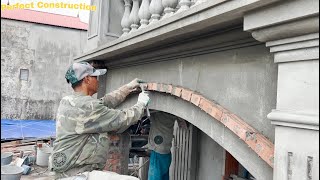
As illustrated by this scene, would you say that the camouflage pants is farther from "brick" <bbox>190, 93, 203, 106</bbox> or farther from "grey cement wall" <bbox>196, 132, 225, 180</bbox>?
"grey cement wall" <bbox>196, 132, 225, 180</bbox>

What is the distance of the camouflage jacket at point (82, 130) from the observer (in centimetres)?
250

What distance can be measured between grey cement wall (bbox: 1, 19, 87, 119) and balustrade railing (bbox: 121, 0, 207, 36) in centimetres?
1417

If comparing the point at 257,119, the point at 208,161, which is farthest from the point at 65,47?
the point at 257,119

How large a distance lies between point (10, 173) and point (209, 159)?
14.3 feet

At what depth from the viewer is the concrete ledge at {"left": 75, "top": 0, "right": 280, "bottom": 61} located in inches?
61.9

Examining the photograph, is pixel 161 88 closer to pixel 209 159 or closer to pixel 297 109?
pixel 297 109

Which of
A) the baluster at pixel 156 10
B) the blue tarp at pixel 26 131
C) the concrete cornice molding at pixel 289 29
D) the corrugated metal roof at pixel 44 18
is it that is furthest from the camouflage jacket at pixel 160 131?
the corrugated metal roof at pixel 44 18

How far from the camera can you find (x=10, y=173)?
6.47 metres

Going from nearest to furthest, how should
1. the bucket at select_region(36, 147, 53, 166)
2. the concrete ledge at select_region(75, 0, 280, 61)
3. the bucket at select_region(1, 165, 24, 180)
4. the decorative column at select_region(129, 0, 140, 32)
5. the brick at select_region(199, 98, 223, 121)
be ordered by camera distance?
the concrete ledge at select_region(75, 0, 280, 61), the brick at select_region(199, 98, 223, 121), the decorative column at select_region(129, 0, 140, 32), the bucket at select_region(1, 165, 24, 180), the bucket at select_region(36, 147, 53, 166)

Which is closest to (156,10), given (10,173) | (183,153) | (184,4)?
(184,4)

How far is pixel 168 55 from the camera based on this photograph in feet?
9.11

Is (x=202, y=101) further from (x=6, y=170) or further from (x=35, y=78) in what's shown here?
(x=35, y=78)

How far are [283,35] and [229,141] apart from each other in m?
0.76

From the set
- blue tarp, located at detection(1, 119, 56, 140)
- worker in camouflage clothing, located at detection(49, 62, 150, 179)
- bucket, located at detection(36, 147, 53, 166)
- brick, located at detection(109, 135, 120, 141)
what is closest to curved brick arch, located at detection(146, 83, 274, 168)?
worker in camouflage clothing, located at detection(49, 62, 150, 179)
